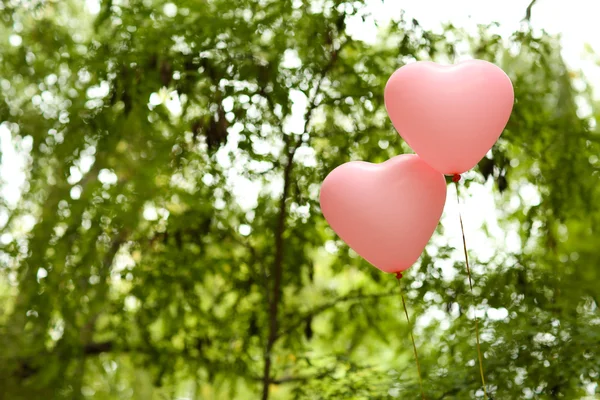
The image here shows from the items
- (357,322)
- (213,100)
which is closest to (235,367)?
(357,322)

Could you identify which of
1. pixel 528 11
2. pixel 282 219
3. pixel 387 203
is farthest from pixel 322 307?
pixel 528 11

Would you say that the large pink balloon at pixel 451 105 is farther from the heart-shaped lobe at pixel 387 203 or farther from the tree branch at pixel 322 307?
the tree branch at pixel 322 307

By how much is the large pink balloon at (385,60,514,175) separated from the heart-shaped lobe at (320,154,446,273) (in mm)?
80

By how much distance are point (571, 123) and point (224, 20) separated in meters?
1.20

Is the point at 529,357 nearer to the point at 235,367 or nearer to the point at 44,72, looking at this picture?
the point at 235,367

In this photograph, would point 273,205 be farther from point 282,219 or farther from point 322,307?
point 322,307

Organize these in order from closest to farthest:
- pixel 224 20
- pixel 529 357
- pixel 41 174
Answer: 1. pixel 529 357
2. pixel 224 20
3. pixel 41 174

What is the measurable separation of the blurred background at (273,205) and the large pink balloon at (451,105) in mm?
495

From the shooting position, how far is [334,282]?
4785 mm

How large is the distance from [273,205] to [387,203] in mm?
953

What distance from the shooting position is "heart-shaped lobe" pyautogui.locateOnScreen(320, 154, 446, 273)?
5.60ft

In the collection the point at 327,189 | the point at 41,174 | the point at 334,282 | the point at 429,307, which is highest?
the point at 327,189

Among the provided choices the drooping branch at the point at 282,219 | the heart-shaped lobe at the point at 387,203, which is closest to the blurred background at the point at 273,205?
the drooping branch at the point at 282,219

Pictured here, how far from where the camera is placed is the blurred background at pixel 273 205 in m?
2.29
